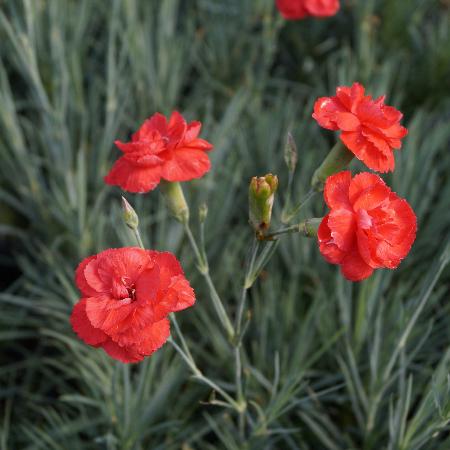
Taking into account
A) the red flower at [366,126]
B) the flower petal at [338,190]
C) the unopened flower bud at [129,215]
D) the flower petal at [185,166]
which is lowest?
the unopened flower bud at [129,215]

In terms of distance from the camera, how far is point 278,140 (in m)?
1.41

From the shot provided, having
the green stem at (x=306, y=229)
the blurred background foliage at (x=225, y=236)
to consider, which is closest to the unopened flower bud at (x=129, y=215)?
the green stem at (x=306, y=229)

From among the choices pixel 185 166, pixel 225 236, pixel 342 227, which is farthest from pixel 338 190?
pixel 225 236

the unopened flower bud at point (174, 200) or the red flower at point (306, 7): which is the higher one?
the red flower at point (306, 7)

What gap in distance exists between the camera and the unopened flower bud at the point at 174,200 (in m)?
0.74

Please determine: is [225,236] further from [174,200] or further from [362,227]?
[362,227]

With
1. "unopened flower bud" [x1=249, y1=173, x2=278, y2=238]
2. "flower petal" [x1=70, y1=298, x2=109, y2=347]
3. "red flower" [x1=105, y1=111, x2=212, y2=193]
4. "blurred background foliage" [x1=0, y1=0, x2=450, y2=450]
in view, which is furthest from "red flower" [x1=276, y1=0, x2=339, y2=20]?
"flower petal" [x1=70, y1=298, x2=109, y2=347]

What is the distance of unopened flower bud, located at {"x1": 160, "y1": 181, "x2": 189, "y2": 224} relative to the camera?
0.74 meters

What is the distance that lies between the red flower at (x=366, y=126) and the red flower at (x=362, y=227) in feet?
0.15

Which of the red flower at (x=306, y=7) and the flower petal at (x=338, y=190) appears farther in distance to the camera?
the red flower at (x=306, y=7)

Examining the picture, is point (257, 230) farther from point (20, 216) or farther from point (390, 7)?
point (390, 7)

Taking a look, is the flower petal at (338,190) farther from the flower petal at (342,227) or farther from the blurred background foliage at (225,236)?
the blurred background foliage at (225,236)

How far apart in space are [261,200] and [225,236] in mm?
663

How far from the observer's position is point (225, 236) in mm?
1284
